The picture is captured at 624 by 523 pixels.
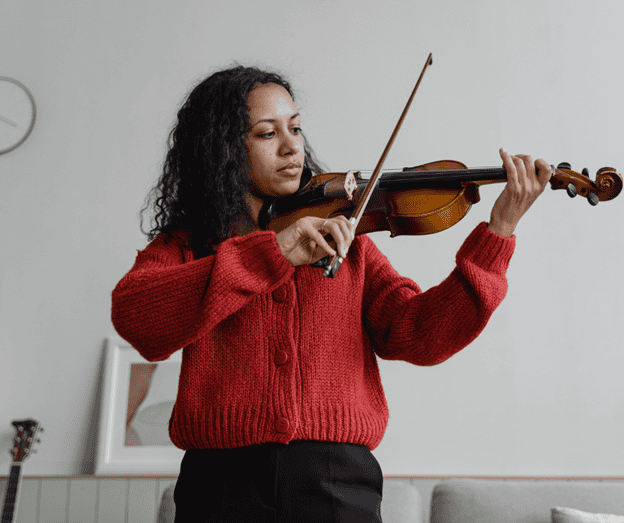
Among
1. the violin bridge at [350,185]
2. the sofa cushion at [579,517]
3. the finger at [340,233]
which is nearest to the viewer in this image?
the finger at [340,233]

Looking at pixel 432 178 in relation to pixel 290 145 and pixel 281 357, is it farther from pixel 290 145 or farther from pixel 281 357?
pixel 281 357

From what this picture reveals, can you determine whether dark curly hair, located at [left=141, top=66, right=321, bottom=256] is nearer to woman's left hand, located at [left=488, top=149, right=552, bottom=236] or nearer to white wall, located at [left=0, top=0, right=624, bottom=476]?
woman's left hand, located at [left=488, top=149, right=552, bottom=236]

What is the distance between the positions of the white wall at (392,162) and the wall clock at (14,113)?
0.15ft

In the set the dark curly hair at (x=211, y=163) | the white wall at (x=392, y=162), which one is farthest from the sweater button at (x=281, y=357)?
the white wall at (x=392, y=162)

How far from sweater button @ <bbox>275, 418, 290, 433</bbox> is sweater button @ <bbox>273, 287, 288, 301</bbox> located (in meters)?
0.18

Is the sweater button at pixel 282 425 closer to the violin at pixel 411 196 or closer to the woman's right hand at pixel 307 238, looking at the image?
the woman's right hand at pixel 307 238

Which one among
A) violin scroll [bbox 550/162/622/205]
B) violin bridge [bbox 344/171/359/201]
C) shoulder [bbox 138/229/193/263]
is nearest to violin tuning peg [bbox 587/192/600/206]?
violin scroll [bbox 550/162/622/205]

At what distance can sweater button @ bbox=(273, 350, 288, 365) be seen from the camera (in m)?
0.85

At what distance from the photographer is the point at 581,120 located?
6.30ft

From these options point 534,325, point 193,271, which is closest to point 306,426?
point 193,271

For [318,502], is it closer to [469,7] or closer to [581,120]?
[581,120]

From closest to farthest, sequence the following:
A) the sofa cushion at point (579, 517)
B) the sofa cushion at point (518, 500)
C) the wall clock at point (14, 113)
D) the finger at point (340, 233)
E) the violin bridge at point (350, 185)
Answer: the finger at point (340, 233) < the violin bridge at point (350, 185) < the sofa cushion at point (579, 517) < the sofa cushion at point (518, 500) < the wall clock at point (14, 113)

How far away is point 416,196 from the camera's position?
3.15 ft

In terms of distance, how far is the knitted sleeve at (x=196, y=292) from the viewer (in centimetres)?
80
